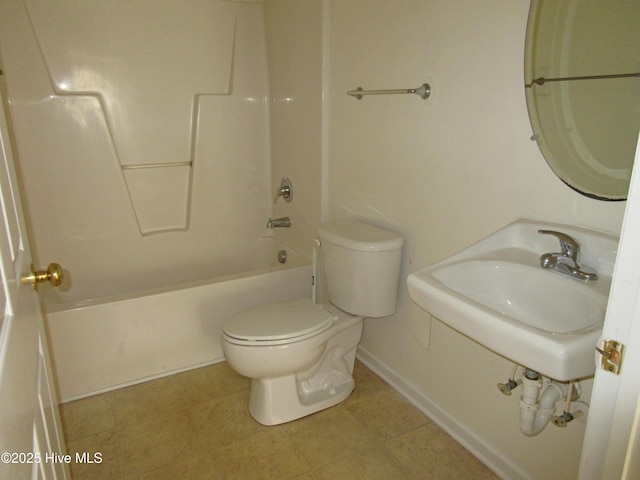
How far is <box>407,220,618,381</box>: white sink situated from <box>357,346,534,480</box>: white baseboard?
2.26 feet

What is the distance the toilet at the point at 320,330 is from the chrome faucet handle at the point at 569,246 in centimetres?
72

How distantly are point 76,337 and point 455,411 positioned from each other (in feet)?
5.56

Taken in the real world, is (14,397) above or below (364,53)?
below

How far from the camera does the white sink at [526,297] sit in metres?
0.93

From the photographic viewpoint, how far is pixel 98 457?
174 centimetres

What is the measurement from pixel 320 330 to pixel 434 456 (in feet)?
2.17

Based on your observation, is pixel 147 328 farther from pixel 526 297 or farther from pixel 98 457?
pixel 526 297

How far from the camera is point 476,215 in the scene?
62.4 inches

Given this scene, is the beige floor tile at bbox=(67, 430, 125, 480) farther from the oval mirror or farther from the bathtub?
A: the oval mirror

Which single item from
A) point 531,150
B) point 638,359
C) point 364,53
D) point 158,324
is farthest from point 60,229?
point 638,359

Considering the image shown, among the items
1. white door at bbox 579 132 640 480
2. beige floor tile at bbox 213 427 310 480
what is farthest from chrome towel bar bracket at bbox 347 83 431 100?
beige floor tile at bbox 213 427 310 480

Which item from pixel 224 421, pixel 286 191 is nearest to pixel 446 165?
pixel 286 191

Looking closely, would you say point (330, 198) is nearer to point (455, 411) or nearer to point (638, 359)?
point (455, 411)

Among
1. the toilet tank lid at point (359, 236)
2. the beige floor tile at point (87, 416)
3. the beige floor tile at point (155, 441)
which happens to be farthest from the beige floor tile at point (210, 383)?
the toilet tank lid at point (359, 236)
